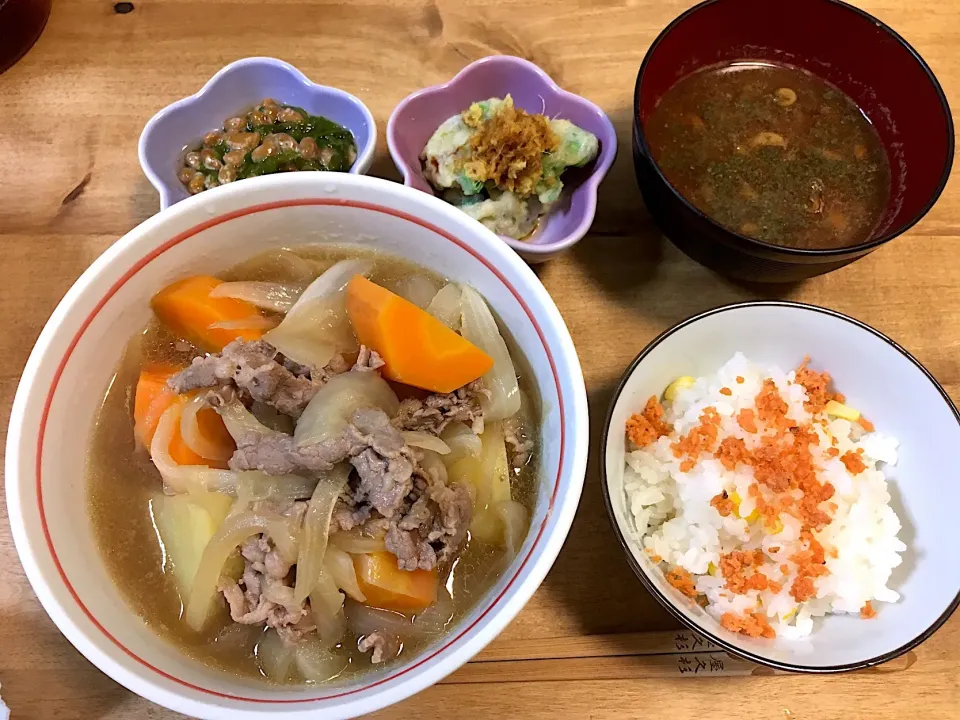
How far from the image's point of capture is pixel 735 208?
69.0 inches

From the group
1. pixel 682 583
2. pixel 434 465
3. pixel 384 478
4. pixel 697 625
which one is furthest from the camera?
pixel 682 583

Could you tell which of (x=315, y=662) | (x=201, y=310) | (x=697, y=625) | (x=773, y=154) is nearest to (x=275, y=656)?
(x=315, y=662)

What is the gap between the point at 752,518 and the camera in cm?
154

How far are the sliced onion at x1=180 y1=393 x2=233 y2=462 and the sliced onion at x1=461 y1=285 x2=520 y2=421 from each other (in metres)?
0.49

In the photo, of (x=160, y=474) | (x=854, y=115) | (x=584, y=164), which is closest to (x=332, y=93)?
(x=584, y=164)

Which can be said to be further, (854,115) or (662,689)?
(854,115)

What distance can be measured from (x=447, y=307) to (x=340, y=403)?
0.29 metres

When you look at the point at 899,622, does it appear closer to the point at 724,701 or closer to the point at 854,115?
the point at 724,701

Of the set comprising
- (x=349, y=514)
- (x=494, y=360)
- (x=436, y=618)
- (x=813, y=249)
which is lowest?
(x=436, y=618)

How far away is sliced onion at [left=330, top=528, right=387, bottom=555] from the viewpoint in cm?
122

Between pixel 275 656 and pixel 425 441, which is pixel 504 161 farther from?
pixel 275 656

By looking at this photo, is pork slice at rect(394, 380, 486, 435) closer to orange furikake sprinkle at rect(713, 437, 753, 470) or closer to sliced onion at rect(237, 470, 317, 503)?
sliced onion at rect(237, 470, 317, 503)

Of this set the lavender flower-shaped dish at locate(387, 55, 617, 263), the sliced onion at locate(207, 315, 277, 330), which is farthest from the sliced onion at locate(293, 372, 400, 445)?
the lavender flower-shaped dish at locate(387, 55, 617, 263)

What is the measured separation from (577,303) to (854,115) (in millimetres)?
887
